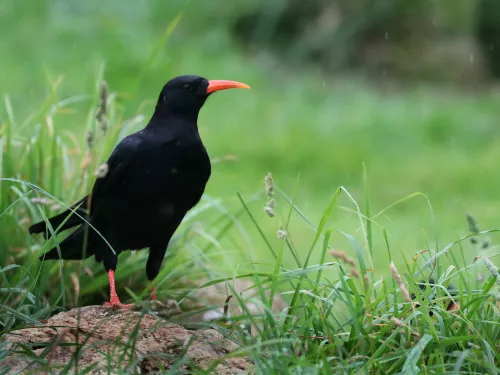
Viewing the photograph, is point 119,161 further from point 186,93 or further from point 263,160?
point 263,160

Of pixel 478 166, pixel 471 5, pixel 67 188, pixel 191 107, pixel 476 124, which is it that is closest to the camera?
pixel 191 107

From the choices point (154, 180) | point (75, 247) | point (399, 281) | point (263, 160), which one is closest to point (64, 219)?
point (75, 247)

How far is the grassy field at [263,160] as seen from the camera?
3191 millimetres

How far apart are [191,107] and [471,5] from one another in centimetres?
701

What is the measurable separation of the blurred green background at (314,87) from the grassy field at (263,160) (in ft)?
0.07

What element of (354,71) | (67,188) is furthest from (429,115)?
(67,188)

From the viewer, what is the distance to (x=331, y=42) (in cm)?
993

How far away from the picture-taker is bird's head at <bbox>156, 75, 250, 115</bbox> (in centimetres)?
341

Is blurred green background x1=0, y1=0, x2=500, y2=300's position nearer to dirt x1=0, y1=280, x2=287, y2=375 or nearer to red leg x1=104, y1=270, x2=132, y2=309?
red leg x1=104, y1=270, x2=132, y2=309

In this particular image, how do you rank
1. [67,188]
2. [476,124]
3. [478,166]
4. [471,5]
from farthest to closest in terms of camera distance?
[471,5], [476,124], [478,166], [67,188]

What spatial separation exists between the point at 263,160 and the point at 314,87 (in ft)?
7.13

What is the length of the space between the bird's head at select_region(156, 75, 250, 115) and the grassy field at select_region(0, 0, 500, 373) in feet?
1.41

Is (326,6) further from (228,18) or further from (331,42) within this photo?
(228,18)

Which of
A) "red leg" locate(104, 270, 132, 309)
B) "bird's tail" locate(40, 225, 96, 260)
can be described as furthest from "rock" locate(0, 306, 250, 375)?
"bird's tail" locate(40, 225, 96, 260)
